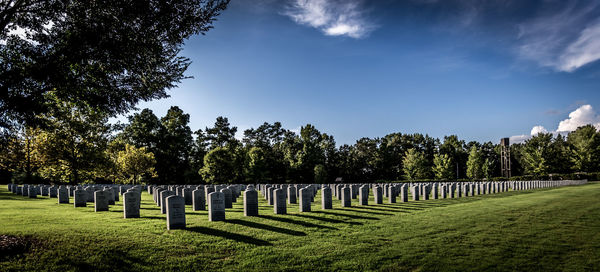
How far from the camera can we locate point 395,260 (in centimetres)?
634

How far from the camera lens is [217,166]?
44.8 meters

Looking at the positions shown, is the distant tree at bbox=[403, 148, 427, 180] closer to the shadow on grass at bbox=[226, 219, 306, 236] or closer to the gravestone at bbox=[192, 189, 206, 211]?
the gravestone at bbox=[192, 189, 206, 211]

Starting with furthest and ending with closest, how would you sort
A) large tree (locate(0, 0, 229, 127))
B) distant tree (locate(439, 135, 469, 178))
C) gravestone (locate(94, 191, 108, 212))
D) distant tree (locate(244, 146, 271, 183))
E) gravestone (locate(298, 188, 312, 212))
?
distant tree (locate(439, 135, 469, 178)) → distant tree (locate(244, 146, 271, 183)) → gravestone (locate(94, 191, 108, 212)) → gravestone (locate(298, 188, 312, 212)) → large tree (locate(0, 0, 229, 127))

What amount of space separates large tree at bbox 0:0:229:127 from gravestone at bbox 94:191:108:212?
5.35 meters

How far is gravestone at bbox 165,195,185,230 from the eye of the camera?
8.55m

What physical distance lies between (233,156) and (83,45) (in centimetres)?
4083

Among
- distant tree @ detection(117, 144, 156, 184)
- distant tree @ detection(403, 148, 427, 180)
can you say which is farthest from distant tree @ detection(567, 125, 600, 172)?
distant tree @ detection(117, 144, 156, 184)

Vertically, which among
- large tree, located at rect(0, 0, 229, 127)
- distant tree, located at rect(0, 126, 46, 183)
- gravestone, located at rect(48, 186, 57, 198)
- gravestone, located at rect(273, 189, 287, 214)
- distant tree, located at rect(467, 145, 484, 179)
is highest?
large tree, located at rect(0, 0, 229, 127)

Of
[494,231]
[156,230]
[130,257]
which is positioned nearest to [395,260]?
[494,231]

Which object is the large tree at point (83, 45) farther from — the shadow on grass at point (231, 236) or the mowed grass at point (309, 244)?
the shadow on grass at point (231, 236)

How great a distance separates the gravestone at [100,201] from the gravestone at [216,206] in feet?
21.2

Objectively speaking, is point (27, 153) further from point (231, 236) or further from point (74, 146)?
point (231, 236)

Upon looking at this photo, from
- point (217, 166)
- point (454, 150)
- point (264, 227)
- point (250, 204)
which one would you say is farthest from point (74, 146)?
point (454, 150)

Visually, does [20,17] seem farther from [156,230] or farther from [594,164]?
[594,164]
